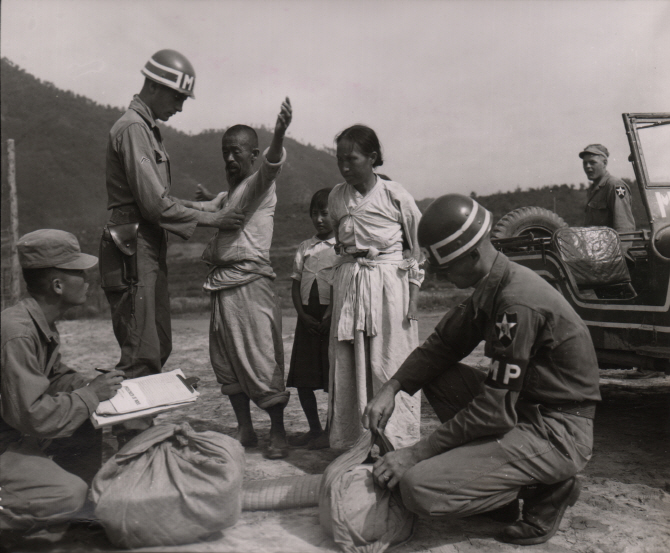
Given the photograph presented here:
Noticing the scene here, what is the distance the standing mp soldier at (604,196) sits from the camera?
5.98 metres

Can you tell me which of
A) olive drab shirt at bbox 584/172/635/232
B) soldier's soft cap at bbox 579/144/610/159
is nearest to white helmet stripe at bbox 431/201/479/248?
olive drab shirt at bbox 584/172/635/232

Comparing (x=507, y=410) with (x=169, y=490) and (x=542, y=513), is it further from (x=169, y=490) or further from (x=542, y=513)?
(x=169, y=490)

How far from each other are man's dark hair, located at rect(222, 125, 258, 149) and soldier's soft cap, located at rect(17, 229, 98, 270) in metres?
1.48

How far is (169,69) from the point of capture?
11.1 ft

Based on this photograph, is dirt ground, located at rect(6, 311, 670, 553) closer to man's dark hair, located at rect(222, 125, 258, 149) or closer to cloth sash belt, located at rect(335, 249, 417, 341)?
cloth sash belt, located at rect(335, 249, 417, 341)

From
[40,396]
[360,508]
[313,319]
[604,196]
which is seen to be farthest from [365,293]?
[604,196]

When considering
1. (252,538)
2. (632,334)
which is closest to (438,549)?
(252,538)

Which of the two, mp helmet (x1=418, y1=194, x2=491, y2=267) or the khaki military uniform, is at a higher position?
mp helmet (x1=418, y1=194, x2=491, y2=267)

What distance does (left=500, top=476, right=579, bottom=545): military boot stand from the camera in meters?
2.56

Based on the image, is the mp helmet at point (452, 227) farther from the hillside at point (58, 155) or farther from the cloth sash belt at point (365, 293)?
the hillside at point (58, 155)

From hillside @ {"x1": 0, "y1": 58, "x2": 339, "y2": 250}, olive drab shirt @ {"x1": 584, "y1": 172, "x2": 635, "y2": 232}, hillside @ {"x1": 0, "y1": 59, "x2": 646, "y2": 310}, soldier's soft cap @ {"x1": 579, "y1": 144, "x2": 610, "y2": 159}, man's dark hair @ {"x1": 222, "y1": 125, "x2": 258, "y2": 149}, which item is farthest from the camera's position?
hillside @ {"x1": 0, "y1": 58, "x2": 339, "y2": 250}

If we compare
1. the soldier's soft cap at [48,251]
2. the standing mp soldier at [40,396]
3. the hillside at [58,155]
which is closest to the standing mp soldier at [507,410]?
the standing mp soldier at [40,396]

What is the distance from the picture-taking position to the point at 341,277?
370cm

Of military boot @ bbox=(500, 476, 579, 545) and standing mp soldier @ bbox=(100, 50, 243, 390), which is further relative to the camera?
standing mp soldier @ bbox=(100, 50, 243, 390)
